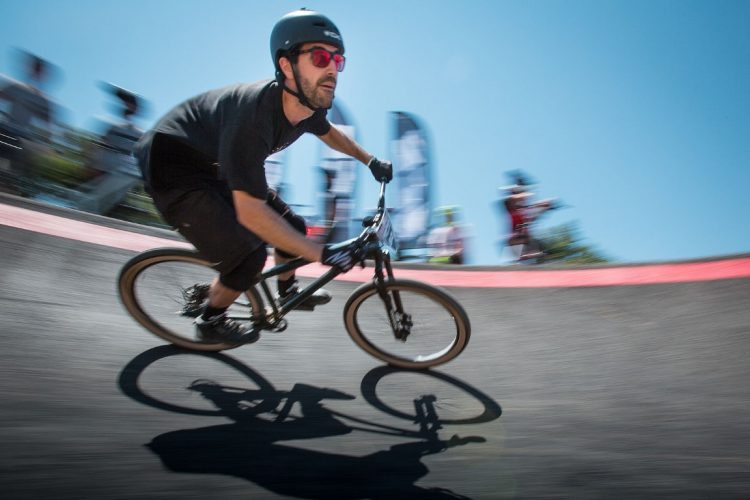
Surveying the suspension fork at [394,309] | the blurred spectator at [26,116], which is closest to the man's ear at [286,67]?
the suspension fork at [394,309]

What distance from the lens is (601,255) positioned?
16.0 metres

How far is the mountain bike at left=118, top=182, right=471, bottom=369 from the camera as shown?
11.0 feet

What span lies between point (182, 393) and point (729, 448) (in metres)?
2.73

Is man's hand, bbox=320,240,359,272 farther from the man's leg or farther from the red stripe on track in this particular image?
the red stripe on track

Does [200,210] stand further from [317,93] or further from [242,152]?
[317,93]

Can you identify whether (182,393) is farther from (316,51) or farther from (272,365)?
(316,51)

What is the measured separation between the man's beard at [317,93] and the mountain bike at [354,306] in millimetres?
721

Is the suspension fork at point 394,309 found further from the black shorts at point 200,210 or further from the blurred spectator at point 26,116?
the blurred spectator at point 26,116

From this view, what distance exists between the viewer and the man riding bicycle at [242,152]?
8.79 feet

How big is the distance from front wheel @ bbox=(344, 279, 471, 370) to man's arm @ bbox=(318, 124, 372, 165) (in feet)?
2.82

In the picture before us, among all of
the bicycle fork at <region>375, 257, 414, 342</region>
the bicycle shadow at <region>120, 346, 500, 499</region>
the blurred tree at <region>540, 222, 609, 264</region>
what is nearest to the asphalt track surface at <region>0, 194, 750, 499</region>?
the bicycle shadow at <region>120, 346, 500, 499</region>

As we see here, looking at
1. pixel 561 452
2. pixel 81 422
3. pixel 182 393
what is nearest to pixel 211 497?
pixel 81 422

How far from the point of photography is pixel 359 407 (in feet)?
10.00

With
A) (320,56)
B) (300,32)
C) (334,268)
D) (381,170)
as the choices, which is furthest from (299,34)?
(334,268)
